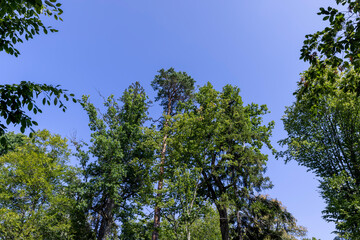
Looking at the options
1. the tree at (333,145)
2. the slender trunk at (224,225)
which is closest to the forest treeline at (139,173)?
the slender trunk at (224,225)

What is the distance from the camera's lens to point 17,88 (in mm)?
3395

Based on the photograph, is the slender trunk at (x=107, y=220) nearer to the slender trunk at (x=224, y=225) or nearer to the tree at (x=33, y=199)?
the tree at (x=33, y=199)

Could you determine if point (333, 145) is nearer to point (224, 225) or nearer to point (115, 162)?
point (224, 225)

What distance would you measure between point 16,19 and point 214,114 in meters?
9.58

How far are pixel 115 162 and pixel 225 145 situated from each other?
8437 mm

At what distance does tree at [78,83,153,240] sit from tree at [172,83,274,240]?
4081 millimetres

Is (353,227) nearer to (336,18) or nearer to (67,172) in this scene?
(336,18)

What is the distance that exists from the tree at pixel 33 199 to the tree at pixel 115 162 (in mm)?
1927

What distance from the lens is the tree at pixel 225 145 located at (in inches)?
469

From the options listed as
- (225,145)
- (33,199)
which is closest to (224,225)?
(225,145)

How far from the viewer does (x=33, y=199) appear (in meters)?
14.5

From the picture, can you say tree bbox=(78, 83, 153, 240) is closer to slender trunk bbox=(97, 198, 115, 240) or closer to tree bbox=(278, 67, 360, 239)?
slender trunk bbox=(97, 198, 115, 240)

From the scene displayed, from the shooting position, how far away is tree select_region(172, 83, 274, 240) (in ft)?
39.1

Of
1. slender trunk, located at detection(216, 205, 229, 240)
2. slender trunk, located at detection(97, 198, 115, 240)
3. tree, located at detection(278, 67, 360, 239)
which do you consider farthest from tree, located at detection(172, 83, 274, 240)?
slender trunk, located at detection(97, 198, 115, 240)
